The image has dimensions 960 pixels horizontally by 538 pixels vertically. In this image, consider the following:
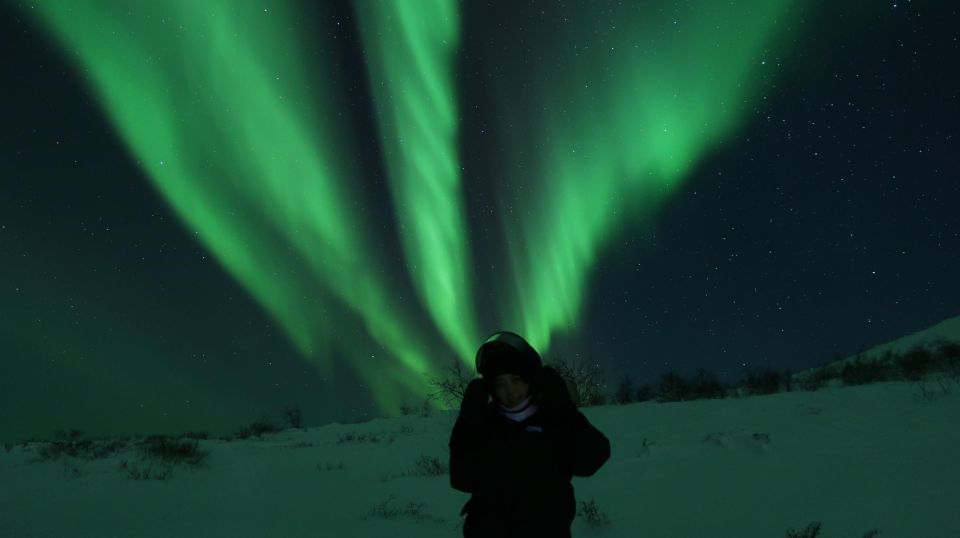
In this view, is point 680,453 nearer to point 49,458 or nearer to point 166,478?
point 166,478

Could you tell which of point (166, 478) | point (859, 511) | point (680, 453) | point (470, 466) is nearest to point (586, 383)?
point (680, 453)

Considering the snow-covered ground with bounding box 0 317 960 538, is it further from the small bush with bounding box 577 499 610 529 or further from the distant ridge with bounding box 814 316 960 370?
the distant ridge with bounding box 814 316 960 370

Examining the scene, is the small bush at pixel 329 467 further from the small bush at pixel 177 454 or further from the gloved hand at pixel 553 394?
the gloved hand at pixel 553 394

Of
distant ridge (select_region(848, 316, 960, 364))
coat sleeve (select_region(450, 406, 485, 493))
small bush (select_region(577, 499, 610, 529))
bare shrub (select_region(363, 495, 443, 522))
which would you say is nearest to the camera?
coat sleeve (select_region(450, 406, 485, 493))

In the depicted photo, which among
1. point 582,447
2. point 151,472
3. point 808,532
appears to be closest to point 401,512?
point 808,532

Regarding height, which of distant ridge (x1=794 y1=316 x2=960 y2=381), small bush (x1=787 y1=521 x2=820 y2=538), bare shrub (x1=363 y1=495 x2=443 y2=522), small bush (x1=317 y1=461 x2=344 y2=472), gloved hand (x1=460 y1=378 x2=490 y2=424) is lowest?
small bush (x1=787 y1=521 x2=820 y2=538)

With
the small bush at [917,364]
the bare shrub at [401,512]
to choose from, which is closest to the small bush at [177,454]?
the bare shrub at [401,512]

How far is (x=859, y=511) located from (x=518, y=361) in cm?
418

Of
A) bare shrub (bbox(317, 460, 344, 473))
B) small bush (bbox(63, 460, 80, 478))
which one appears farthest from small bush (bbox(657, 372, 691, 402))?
small bush (bbox(63, 460, 80, 478))

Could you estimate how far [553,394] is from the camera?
2996mm

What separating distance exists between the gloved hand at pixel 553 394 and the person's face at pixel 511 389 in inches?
3.3

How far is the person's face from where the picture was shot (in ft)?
10.1

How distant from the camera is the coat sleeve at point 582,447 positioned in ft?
9.59

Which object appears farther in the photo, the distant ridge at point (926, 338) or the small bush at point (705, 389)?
the distant ridge at point (926, 338)
